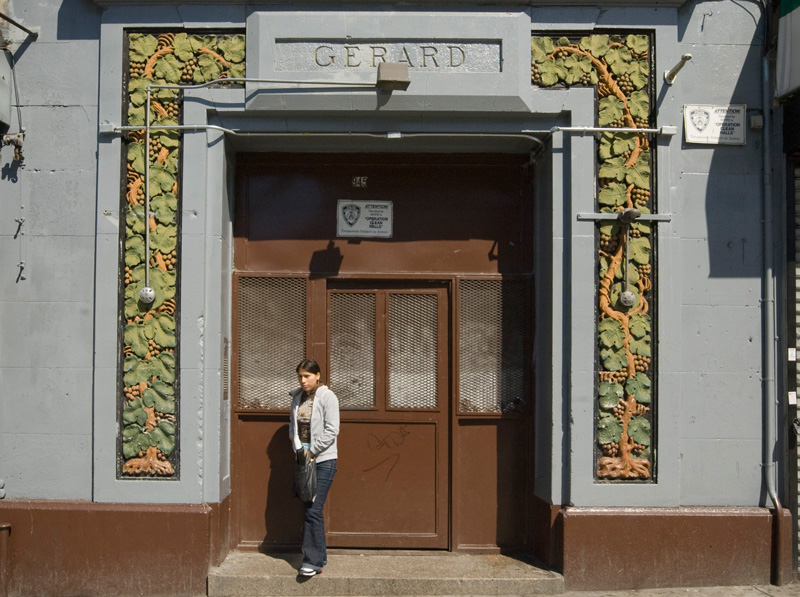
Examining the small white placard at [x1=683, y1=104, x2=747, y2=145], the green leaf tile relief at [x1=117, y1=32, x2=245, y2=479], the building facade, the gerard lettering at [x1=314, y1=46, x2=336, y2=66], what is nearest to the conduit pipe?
the building facade

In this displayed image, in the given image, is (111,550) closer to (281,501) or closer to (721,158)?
(281,501)

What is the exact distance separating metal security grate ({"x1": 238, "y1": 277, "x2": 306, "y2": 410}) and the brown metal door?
337 mm

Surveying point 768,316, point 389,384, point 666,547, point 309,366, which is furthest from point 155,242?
point 768,316

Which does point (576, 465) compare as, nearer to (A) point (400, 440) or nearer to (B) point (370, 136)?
(A) point (400, 440)

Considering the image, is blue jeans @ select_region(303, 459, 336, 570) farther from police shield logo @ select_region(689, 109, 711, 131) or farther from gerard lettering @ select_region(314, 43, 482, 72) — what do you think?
police shield logo @ select_region(689, 109, 711, 131)

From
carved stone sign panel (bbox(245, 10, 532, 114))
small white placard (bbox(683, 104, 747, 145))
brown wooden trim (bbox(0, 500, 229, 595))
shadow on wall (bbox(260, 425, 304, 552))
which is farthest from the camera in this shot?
shadow on wall (bbox(260, 425, 304, 552))

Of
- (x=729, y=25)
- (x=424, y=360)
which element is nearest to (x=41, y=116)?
(x=424, y=360)

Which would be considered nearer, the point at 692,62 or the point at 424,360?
the point at 692,62

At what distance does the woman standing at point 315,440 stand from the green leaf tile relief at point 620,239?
7.30ft

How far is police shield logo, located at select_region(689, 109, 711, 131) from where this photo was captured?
6.87 m

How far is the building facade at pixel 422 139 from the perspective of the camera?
6.68 m

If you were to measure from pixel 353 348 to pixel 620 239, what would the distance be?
2.52m

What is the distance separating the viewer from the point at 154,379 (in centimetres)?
677

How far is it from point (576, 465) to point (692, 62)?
3.55 meters
